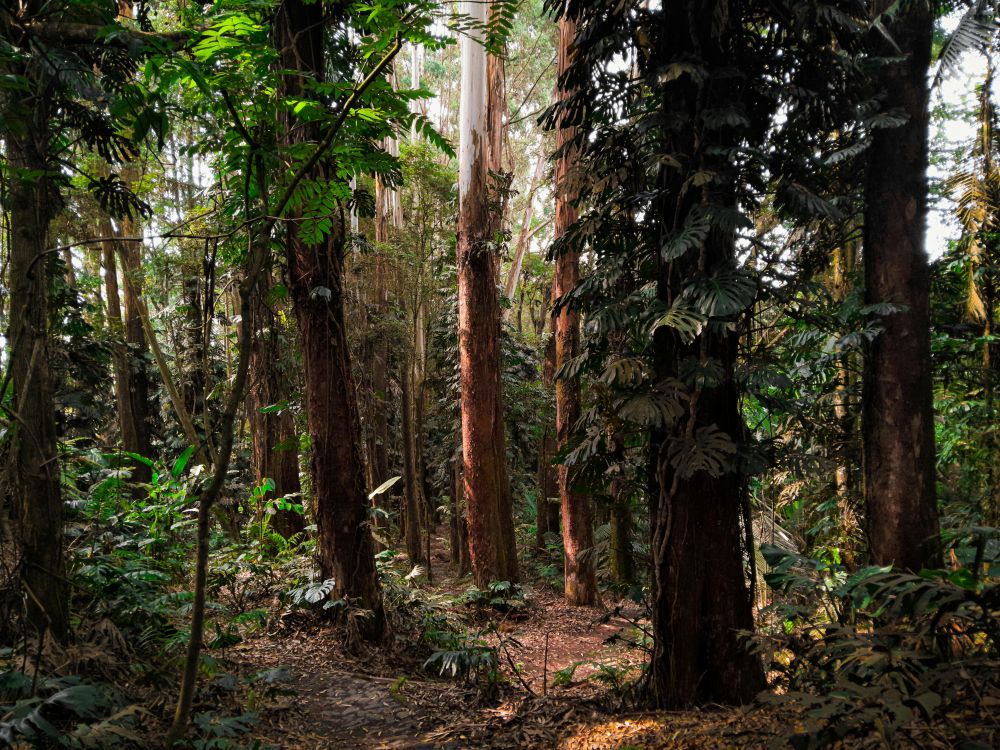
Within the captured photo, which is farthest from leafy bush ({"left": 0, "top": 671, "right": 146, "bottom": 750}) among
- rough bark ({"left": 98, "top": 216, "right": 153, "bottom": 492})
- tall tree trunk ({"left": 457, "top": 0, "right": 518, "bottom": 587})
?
rough bark ({"left": 98, "top": 216, "right": 153, "bottom": 492})

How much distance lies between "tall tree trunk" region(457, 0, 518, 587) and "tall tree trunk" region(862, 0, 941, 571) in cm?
471

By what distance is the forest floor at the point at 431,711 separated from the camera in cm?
324

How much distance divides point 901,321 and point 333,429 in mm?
5003

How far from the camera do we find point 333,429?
5613 mm

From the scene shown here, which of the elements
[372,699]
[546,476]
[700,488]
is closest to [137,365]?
[546,476]

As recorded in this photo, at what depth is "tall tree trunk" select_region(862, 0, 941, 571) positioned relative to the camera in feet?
16.2

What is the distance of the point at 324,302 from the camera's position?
18.0 ft

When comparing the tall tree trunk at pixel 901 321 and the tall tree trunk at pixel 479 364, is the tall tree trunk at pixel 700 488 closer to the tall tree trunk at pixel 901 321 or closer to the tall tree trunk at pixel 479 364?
the tall tree trunk at pixel 901 321

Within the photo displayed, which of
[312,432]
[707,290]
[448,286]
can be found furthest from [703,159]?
[448,286]

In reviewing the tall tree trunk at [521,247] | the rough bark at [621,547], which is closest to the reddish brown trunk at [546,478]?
the tall tree trunk at [521,247]

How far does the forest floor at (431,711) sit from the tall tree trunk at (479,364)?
2669mm

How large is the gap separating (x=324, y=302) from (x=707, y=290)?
11.4ft

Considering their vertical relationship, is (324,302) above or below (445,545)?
above

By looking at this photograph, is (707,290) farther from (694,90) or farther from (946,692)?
(946,692)
